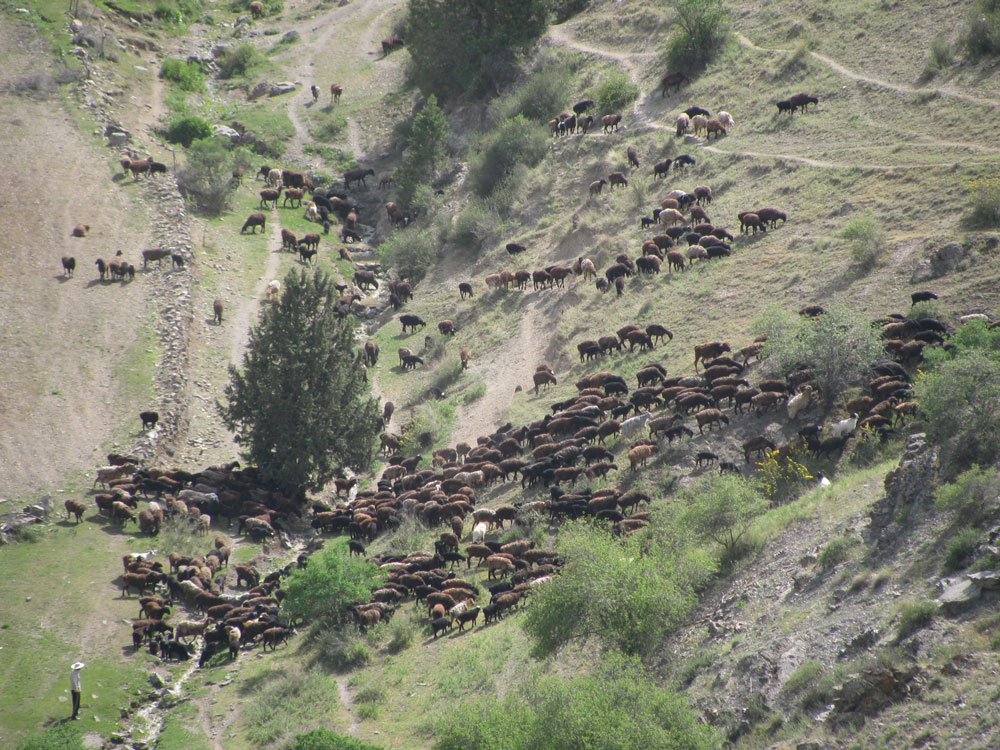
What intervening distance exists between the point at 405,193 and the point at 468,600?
3601 centimetres

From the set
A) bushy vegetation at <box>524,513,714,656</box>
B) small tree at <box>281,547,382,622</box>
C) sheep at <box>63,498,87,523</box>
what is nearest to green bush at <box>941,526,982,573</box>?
bushy vegetation at <box>524,513,714,656</box>

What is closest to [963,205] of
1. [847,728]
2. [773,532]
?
[773,532]

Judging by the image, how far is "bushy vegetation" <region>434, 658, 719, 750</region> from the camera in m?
12.6

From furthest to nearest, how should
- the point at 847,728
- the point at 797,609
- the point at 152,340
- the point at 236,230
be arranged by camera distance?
1. the point at 236,230
2. the point at 152,340
3. the point at 797,609
4. the point at 847,728

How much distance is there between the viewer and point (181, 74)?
61.9 meters

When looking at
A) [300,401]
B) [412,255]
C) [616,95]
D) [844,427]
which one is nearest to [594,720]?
[844,427]

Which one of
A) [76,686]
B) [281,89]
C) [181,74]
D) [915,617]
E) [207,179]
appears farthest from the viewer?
[281,89]

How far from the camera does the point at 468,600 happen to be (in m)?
21.7

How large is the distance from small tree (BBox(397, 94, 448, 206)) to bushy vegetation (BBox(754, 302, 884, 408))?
1310 inches

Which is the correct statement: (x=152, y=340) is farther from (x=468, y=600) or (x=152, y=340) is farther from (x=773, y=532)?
(x=773, y=532)

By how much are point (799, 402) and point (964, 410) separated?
718 centimetres

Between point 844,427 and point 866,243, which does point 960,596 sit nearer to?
point 844,427

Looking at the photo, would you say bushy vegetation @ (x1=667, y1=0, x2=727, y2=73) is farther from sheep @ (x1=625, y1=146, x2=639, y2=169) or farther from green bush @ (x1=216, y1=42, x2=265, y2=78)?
green bush @ (x1=216, y1=42, x2=265, y2=78)

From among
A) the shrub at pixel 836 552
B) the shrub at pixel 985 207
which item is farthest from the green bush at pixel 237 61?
the shrub at pixel 836 552
